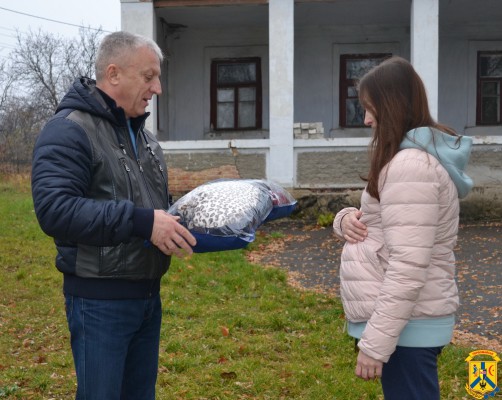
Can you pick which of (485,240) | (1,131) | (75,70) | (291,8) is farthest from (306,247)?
(75,70)

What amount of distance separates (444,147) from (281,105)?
998cm

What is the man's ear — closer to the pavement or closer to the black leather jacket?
the black leather jacket

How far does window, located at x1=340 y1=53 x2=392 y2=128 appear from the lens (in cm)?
1440

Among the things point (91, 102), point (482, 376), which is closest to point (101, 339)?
point (91, 102)

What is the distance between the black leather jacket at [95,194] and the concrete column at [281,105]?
9490 mm

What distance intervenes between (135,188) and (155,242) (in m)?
0.31

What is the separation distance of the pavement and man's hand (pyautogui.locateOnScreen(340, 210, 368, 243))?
3.20m

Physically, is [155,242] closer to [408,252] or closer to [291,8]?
[408,252]

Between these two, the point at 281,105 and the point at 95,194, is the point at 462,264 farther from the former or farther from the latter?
the point at 95,194

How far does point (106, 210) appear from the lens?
229 centimetres

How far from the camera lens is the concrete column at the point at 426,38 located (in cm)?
1177

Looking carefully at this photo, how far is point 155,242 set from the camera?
2342 millimetres

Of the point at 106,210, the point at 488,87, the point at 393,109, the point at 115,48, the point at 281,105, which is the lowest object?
the point at 106,210

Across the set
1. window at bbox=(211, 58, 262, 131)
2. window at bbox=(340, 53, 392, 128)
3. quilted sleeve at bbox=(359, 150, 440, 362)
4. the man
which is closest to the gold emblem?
quilted sleeve at bbox=(359, 150, 440, 362)
